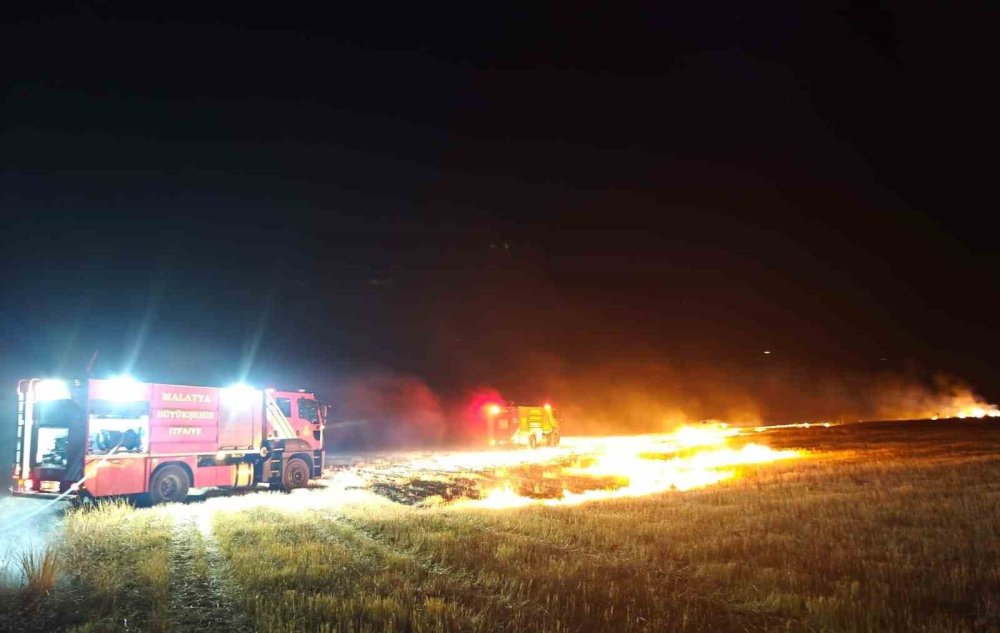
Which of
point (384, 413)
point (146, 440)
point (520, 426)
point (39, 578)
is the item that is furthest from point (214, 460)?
point (384, 413)

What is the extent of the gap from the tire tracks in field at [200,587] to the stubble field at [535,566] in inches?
1.4

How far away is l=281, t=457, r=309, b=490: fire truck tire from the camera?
22.2 meters

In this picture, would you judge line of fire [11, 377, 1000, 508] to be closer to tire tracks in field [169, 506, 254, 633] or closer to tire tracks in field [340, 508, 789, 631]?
tire tracks in field [340, 508, 789, 631]

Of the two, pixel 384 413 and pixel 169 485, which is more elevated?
pixel 384 413

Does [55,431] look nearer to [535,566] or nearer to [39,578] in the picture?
[39,578]

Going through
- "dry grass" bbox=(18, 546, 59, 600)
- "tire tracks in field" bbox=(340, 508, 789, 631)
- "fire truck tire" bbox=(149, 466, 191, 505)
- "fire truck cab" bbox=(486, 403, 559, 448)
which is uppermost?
"fire truck cab" bbox=(486, 403, 559, 448)

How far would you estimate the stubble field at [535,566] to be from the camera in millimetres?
7633

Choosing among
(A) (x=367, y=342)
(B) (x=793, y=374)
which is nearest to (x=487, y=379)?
(A) (x=367, y=342)

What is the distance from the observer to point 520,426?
45250 millimetres

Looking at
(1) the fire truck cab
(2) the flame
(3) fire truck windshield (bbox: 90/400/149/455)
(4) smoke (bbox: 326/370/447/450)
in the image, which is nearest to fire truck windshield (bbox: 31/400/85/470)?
(3) fire truck windshield (bbox: 90/400/149/455)

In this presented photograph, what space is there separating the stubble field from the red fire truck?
138 cm

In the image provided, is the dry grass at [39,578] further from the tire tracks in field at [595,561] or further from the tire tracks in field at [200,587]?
the tire tracks in field at [595,561]

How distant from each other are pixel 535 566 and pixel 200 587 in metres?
4.54

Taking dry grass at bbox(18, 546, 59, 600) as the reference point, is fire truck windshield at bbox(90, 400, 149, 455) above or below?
above
